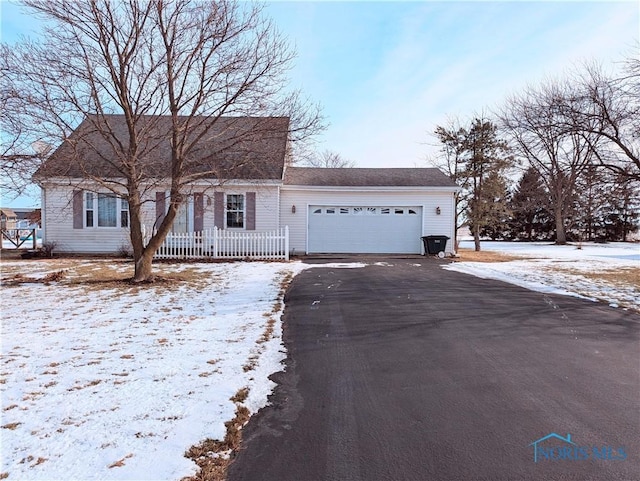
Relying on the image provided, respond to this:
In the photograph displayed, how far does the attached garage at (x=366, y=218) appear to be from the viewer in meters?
16.7

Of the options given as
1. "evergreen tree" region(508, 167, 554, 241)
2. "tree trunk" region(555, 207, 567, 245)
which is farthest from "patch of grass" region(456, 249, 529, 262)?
"evergreen tree" region(508, 167, 554, 241)

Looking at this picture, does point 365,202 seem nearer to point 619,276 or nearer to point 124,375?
point 619,276

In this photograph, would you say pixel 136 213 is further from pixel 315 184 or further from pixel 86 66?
pixel 315 184

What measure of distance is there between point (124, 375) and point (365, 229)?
1389cm

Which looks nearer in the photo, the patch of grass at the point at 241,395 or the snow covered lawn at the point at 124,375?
the snow covered lawn at the point at 124,375

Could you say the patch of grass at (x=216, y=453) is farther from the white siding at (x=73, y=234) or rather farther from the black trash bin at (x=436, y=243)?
the white siding at (x=73, y=234)

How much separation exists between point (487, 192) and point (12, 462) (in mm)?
21970

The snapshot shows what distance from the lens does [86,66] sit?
7.93m

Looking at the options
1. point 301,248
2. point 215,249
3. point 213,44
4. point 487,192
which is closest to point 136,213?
point 213,44

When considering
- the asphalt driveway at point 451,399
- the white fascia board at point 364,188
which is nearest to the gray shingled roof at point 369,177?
the white fascia board at point 364,188

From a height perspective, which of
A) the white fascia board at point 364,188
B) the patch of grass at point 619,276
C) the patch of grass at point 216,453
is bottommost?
the patch of grass at point 216,453

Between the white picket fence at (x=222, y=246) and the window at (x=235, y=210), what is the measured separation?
131 cm

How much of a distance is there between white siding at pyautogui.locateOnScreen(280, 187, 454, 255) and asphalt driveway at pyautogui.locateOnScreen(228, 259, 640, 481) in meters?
10.5

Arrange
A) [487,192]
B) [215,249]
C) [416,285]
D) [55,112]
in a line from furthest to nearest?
[487,192]
[215,249]
[416,285]
[55,112]
